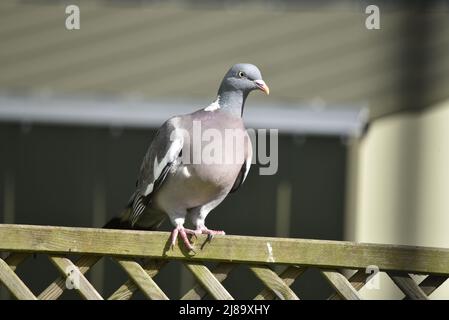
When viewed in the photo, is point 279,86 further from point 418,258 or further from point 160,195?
point 418,258

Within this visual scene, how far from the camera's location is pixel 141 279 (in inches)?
104

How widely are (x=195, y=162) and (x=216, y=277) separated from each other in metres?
0.79

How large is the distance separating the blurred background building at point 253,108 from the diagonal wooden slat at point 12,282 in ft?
10.3

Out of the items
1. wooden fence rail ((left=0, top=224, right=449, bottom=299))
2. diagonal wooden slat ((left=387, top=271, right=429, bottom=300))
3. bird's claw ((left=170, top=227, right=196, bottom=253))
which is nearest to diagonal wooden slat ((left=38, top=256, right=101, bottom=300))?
wooden fence rail ((left=0, top=224, right=449, bottom=299))

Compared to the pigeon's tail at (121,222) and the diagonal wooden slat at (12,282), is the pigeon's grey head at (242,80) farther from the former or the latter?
the diagonal wooden slat at (12,282)

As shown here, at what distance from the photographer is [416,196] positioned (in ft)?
19.3

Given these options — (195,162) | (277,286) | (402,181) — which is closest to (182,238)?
(277,286)

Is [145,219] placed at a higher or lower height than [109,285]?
higher

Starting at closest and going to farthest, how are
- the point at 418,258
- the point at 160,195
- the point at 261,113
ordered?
1. the point at 418,258
2. the point at 160,195
3. the point at 261,113

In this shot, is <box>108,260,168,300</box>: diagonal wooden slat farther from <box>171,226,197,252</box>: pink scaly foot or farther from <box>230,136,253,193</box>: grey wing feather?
<box>230,136,253,193</box>: grey wing feather

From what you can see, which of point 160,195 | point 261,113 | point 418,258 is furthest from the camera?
point 261,113

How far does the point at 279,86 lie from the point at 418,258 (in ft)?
11.4

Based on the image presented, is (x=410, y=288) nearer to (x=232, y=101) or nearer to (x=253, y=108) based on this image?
(x=232, y=101)
